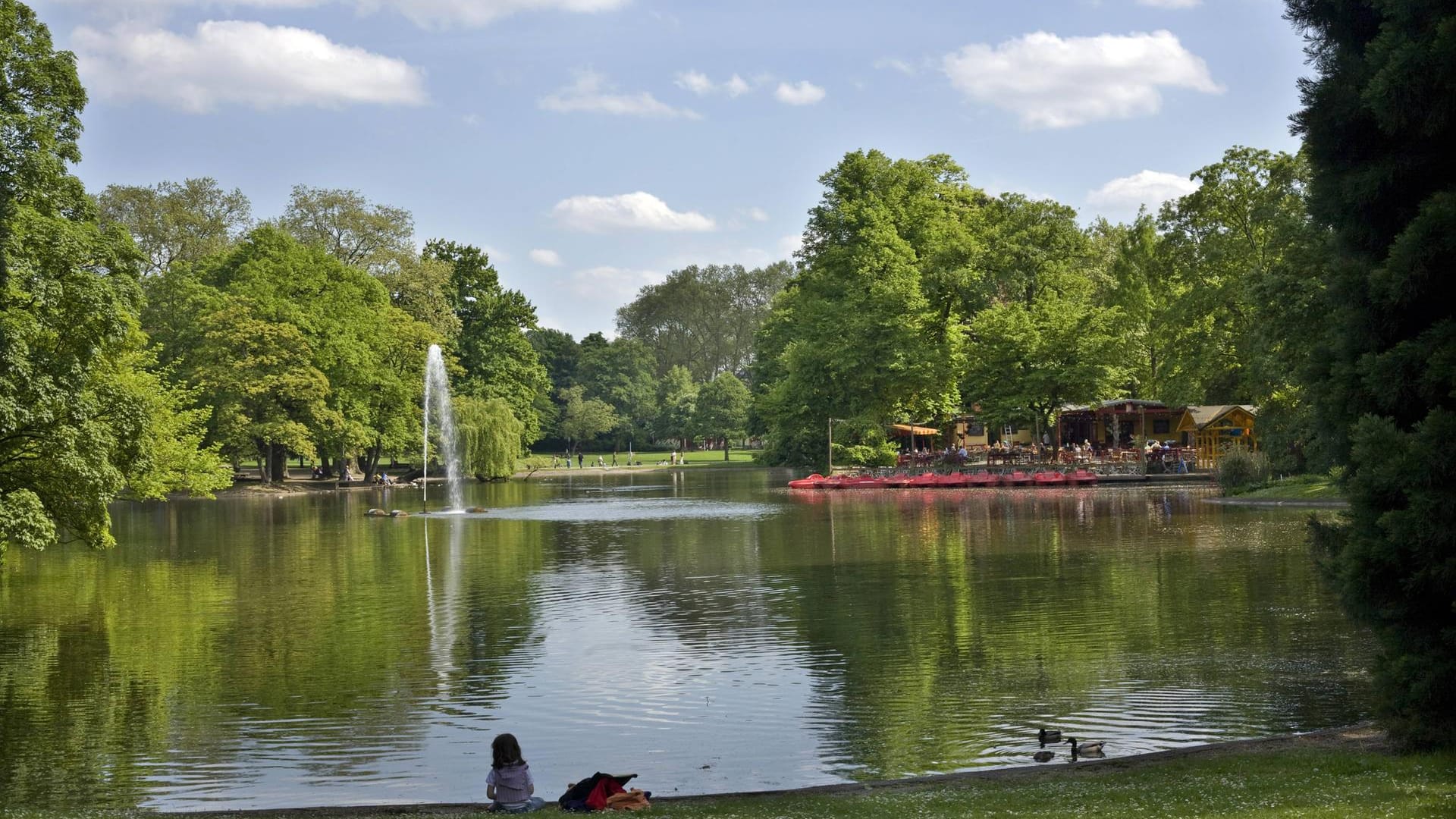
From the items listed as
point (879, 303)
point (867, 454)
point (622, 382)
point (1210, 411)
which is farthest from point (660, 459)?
point (1210, 411)

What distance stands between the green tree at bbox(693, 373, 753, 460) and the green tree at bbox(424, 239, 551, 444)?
26.8 m

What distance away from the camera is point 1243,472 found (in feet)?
158

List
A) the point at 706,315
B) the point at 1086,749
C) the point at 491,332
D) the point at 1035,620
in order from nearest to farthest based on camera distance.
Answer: the point at 1086,749, the point at 1035,620, the point at 491,332, the point at 706,315

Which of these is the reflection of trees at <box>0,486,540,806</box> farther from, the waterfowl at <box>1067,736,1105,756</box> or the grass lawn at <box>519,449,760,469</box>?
→ the grass lawn at <box>519,449,760,469</box>

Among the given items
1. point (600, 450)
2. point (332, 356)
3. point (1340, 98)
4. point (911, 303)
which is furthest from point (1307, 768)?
point (600, 450)

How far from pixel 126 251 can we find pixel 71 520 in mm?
5018

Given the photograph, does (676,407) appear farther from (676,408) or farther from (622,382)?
(622,382)

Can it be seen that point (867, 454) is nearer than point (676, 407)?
Yes

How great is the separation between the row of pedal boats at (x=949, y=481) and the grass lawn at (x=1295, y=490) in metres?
11.6

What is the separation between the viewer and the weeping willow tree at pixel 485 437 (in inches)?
3226

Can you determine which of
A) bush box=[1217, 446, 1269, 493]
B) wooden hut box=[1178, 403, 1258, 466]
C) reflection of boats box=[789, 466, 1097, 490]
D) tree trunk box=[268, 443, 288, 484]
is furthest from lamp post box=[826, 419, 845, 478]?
tree trunk box=[268, 443, 288, 484]

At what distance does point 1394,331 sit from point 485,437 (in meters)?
73.3

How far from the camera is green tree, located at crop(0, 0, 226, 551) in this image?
2183 centimetres

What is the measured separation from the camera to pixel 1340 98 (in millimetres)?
12617
